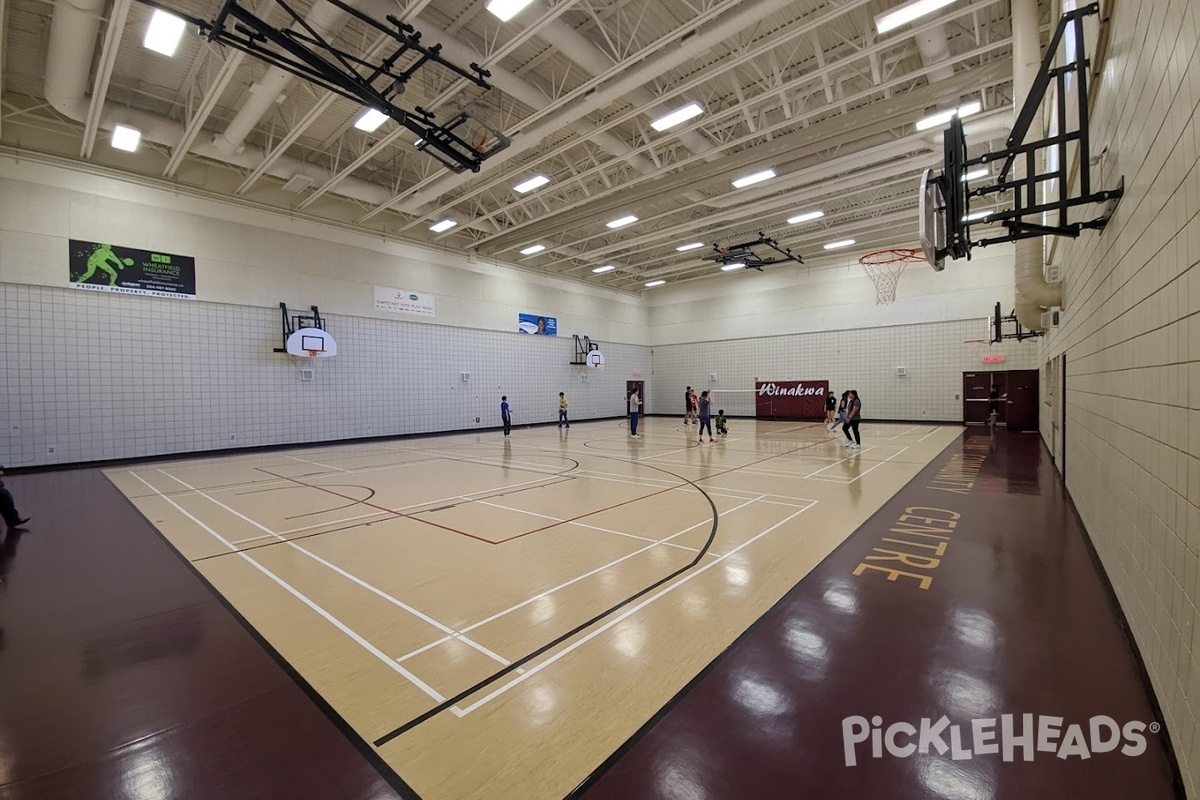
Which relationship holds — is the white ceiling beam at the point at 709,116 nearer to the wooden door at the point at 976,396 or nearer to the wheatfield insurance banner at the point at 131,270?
the wheatfield insurance banner at the point at 131,270

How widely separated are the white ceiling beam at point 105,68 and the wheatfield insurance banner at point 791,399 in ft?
73.8

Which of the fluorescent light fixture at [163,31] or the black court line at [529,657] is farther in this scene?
the fluorescent light fixture at [163,31]

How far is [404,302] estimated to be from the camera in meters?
17.5

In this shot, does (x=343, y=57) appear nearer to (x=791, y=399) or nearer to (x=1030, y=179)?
(x=1030, y=179)

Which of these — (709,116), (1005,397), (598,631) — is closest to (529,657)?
(598,631)

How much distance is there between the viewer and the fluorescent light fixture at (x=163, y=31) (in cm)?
719

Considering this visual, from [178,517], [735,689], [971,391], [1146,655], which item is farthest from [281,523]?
[971,391]

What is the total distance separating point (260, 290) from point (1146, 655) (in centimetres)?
1738

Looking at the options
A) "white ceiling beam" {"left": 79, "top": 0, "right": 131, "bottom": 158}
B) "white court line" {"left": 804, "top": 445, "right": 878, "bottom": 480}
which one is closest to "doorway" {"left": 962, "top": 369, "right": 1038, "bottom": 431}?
"white court line" {"left": 804, "top": 445, "right": 878, "bottom": 480}

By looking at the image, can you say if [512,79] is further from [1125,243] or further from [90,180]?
[90,180]

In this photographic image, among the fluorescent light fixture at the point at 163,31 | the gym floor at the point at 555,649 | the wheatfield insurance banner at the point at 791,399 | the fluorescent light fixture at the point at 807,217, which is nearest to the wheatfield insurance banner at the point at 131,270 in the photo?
the fluorescent light fixture at the point at 163,31

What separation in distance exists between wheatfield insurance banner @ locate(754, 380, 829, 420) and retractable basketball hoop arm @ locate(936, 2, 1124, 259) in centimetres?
1769

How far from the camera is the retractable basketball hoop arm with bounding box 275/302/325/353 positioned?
14.5 metres

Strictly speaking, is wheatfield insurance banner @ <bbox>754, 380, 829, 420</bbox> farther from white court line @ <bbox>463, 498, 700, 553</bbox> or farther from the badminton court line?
white court line @ <bbox>463, 498, 700, 553</bbox>
